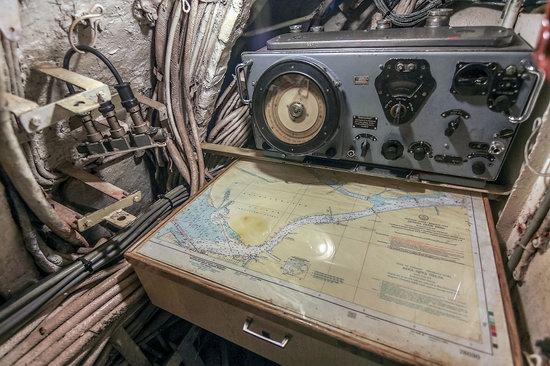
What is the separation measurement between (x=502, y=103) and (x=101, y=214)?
118 centimetres

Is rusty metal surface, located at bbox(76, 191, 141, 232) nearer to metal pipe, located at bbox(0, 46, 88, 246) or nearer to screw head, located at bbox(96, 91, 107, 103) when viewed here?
metal pipe, located at bbox(0, 46, 88, 246)

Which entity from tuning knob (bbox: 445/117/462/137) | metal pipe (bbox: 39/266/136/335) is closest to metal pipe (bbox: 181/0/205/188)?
metal pipe (bbox: 39/266/136/335)

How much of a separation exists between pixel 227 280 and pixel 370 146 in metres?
0.63

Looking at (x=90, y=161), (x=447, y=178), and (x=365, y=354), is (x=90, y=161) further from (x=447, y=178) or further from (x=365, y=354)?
(x=447, y=178)

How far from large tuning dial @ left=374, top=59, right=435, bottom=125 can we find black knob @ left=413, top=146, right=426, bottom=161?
97 millimetres

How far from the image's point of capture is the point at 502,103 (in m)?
0.76

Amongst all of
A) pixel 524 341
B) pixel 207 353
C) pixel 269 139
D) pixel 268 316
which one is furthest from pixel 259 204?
pixel 207 353

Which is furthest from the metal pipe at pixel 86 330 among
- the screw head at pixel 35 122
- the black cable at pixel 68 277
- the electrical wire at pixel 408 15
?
the electrical wire at pixel 408 15

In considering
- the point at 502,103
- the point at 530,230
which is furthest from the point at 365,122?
the point at 530,230

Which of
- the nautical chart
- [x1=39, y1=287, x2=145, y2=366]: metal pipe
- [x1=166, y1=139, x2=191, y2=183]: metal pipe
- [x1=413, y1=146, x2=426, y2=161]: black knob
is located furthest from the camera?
[x1=166, y1=139, x2=191, y2=183]: metal pipe

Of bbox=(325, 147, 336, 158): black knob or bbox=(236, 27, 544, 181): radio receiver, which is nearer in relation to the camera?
bbox=(236, 27, 544, 181): radio receiver

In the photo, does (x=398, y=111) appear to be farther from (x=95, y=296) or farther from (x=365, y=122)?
(x=95, y=296)

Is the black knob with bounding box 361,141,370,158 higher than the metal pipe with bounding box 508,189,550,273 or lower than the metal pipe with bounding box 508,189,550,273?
higher

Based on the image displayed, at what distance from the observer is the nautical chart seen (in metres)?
0.60
